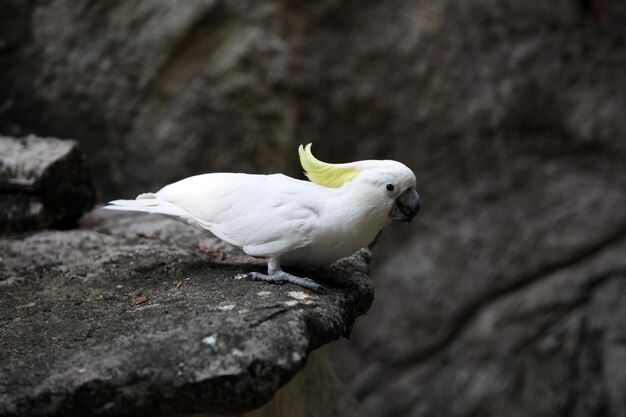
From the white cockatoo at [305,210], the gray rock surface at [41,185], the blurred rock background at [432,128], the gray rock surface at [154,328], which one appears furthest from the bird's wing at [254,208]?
the blurred rock background at [432,128]

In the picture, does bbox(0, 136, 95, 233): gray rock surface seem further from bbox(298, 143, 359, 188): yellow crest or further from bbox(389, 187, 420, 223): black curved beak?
bbox(389, 187, 420, 223): black curved beak

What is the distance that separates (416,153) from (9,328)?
1965 millimetres

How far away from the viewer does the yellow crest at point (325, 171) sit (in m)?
1.84

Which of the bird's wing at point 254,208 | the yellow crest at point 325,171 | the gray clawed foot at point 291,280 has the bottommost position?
the gray clawed foot at point 291,280

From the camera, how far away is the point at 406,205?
179cm

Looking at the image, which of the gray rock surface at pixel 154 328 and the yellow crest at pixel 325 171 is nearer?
the gray rock surface at pixel 154 328

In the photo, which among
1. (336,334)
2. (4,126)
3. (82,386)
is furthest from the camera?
(4,126)

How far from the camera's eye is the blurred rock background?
308cm

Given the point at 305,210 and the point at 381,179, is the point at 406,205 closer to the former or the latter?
the point at 381,179

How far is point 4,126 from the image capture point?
121 inches

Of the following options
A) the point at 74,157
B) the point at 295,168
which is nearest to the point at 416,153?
the point at 295,168

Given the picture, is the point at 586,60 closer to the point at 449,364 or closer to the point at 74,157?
the point at 449,364

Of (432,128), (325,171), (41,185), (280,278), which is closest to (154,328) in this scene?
(280,278)

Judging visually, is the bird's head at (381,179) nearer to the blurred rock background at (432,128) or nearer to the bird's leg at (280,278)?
the bird's leg at (280,278)
